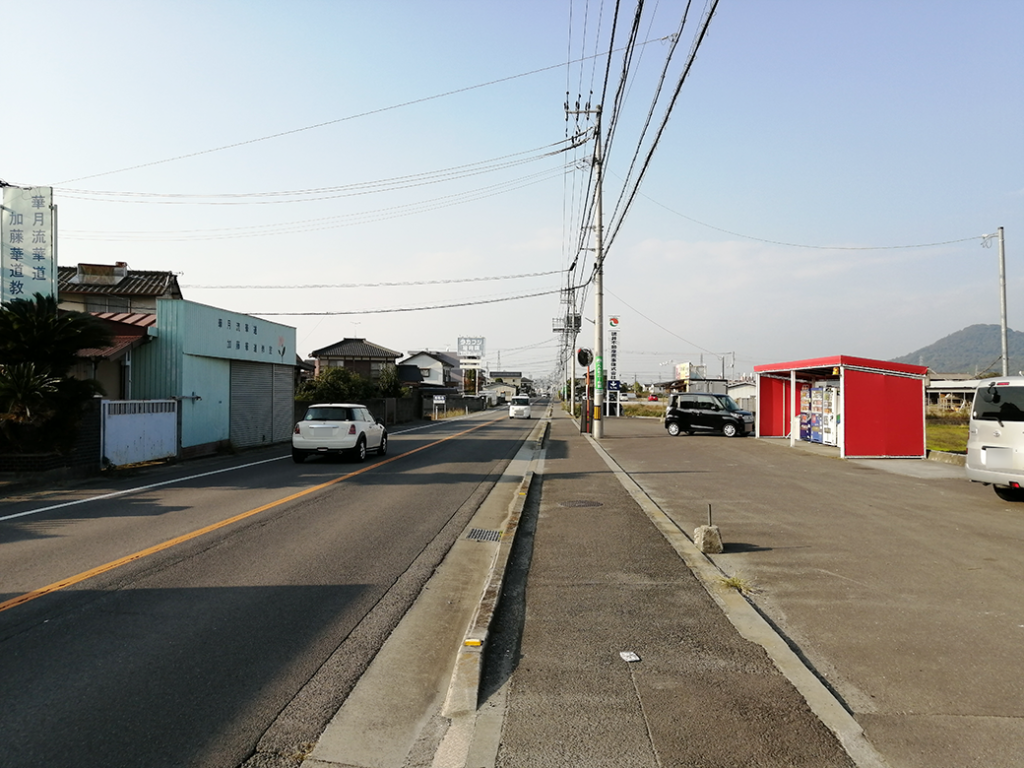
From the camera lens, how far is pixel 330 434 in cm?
1702

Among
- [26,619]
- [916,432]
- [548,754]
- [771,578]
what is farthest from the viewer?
[916,432]

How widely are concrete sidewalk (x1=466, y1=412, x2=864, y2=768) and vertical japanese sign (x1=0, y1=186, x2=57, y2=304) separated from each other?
1452cm

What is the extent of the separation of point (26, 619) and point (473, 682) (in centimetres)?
352

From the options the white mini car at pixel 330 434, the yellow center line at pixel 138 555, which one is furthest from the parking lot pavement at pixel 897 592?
the white mini car at pixel 330 434

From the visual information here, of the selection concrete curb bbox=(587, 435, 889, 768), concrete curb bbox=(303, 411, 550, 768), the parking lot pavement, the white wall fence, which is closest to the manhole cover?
concrete curb bbox=(303, 411, 550, 768)

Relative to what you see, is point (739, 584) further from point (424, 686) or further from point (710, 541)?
point (424, 686)

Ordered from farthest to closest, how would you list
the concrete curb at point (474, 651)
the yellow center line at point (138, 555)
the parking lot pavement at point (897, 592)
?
the yellow center line at point (138, 555)
the concrete curb at point (474, 651)
the parking lot pavement at point (897, 592)

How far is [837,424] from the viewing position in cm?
2178

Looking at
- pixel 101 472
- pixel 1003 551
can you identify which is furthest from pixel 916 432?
pixel 101 472

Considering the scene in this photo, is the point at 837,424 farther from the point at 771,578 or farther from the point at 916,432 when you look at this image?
the point at 771,578

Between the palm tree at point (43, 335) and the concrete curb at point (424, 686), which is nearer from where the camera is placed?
the concrete curb at point (424, 686)

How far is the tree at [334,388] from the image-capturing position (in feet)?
131

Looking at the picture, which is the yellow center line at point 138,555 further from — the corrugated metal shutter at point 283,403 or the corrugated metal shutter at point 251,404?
Result: the corrugated metal shutter at point 283,403

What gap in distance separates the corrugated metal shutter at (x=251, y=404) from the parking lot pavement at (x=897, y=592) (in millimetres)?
14258
